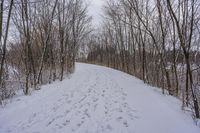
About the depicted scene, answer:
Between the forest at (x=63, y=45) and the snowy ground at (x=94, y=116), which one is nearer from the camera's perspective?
the snowy ground at (x=94, y=116)

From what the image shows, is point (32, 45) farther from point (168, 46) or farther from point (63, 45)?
point (168, 46)

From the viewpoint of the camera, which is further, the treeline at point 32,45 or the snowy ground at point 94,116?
the treeline at point 32,45

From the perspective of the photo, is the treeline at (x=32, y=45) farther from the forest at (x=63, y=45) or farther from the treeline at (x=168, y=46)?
the treeline at (x=168, y=46)

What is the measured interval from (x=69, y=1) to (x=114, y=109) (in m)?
12.2

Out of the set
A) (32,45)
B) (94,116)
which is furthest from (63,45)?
(94,116)

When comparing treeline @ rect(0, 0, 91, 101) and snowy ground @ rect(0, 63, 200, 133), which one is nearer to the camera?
snowy ground @ rect(0, 63, 200, 133)

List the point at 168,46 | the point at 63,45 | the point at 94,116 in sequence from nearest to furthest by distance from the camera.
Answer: the point at 94,116 < the point at 168,46 < the point at 63,45

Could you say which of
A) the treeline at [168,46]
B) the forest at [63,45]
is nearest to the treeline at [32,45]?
the forest at [63,45]

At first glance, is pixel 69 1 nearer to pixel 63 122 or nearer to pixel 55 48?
pixel 55 48

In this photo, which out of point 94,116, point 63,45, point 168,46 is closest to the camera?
point 94,116

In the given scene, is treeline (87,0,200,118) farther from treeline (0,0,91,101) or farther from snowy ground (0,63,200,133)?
treeline (0,0,91,101)

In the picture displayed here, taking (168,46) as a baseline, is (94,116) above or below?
below

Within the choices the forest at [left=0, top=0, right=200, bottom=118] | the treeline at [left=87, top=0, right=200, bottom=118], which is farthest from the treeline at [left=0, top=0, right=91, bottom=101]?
the treeline at [left=87, top=0, right=200, bottom=118]

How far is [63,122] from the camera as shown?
5098mm
